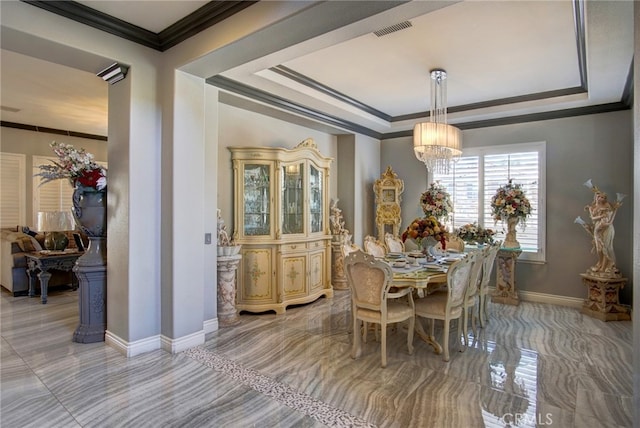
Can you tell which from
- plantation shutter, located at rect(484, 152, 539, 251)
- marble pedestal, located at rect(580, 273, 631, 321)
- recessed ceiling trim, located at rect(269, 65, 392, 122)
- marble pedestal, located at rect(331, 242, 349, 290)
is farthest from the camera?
marble pedestal, located at rect(331, 242, 349, 290)

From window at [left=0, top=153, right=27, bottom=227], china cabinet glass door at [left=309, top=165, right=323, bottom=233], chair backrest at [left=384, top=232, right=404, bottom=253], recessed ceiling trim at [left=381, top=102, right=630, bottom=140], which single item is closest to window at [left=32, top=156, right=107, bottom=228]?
window at [left=0, top=153, right=27, bottom=227]

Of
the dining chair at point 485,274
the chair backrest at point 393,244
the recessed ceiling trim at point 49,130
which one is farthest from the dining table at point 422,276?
the recessed ceiling trim at point 49,130

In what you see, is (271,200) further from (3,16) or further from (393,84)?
(3,16)

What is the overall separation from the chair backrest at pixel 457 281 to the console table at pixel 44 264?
219 inches

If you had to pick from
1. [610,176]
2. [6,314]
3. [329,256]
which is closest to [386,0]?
[329,256]

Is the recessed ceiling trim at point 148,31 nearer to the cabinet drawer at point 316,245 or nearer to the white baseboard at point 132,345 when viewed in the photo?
the white baseboard at point 132,345

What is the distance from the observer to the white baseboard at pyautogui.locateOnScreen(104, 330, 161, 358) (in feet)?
11.0

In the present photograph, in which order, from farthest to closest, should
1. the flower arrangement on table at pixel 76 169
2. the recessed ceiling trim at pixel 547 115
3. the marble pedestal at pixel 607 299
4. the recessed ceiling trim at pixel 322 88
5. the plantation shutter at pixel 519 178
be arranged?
the plantation shutter at pixel 519 178
the recessed ceiling trim at pixel 547 115
the marble pedestal at pixel 607 299
the recessed ceiling trim at pixel 322 88
the flower arrangement on table at pixel 76 169

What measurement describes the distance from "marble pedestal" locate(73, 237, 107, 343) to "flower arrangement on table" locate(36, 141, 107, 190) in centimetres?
77

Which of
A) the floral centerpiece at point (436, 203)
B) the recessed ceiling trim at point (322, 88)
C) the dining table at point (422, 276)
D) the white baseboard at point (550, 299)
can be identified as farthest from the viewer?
the floral centerpiece at point (436, 203)

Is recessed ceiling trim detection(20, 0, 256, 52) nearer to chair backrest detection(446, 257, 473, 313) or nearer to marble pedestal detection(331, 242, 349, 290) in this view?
chair backrest detection(446, 257, 473, 313)

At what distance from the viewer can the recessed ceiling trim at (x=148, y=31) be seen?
2.76 metres

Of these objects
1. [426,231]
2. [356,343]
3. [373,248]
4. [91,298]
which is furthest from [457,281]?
[91,298]

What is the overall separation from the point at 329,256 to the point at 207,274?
2241 mm
